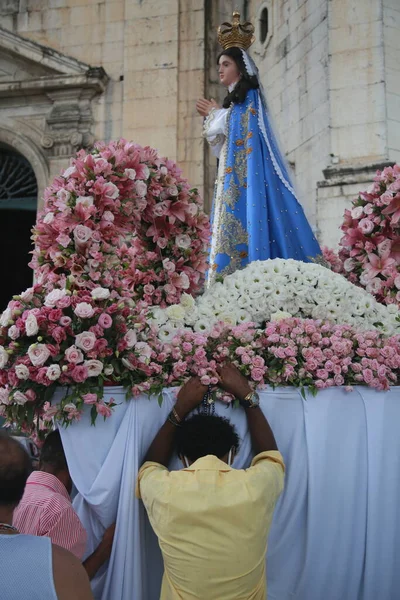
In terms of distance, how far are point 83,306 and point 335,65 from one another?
17.9 feet

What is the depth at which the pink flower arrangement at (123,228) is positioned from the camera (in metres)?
2.76

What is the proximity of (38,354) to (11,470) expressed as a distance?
77 centimetres

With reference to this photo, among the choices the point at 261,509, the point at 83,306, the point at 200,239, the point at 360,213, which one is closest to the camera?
the point at 261,509

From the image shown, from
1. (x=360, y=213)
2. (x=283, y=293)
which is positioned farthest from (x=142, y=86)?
(x=283, y=293)

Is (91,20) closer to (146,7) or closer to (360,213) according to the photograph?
(146,7)

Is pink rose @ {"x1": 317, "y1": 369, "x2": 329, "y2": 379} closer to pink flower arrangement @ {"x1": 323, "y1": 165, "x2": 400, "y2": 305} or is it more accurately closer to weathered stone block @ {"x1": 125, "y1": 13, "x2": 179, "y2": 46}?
pink flower arrangement @ {"x1": 323, "y1": 165, "x2": 400, "y2": 305}

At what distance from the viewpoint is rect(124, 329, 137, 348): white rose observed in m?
2.58

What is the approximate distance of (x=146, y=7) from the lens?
868cm

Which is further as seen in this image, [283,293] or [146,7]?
Result: [146,7]

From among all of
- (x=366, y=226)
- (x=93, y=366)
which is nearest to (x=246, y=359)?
(x=93, y=366)

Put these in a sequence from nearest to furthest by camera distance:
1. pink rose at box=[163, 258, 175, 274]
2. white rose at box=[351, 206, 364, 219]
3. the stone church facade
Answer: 1. pink rose at box=[163, 258, 175, 274]
2. white rose at box=[351, 206, 364, 219]
3. the stone church facade

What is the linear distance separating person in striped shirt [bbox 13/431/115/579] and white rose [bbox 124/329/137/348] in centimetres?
54

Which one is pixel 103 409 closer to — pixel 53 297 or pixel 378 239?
pixel 53 297

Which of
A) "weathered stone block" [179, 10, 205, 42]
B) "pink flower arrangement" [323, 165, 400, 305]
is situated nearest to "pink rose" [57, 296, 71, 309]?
"pink flower arrangement" [323, 165, 400, 305]
